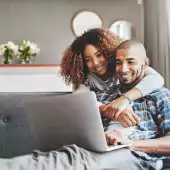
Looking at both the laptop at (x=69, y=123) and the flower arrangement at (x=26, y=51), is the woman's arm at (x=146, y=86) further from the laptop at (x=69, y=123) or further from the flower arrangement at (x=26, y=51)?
the flower arrangement at (x=26, y=51)

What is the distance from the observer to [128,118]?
5.22 ft

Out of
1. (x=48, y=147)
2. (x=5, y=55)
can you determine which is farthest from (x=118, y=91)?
(x=5, y=55)

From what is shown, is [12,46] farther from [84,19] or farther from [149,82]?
[149,82]

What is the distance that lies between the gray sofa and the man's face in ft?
1.55

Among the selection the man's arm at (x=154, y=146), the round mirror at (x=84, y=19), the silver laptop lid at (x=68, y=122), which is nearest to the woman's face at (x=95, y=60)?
the silver laptop lid at (x=68, y=122)

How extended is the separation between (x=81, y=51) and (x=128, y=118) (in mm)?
450

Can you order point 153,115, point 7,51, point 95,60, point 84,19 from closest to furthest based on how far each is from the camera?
point 153,115
point 95,60
point 7,51
point 84,19

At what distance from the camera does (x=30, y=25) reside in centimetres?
365

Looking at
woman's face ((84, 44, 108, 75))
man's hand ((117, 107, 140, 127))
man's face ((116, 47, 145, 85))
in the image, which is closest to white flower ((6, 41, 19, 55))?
woman's face ((84, 44, 108, 75))

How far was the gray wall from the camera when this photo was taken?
362 centimetres

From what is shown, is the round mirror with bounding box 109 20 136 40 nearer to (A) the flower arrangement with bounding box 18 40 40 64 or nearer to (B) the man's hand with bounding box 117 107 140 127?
(B) the man's hand with bounding box 117 107 140 127

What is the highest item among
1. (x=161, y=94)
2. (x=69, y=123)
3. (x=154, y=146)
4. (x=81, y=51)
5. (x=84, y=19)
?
(x=84, y=19)

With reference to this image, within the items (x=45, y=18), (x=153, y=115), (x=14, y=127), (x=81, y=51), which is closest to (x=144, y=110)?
(x=153, y=115)

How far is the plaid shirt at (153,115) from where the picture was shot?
1.57 m
